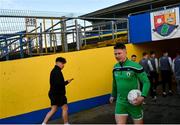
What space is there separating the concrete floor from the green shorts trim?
11.4 ft

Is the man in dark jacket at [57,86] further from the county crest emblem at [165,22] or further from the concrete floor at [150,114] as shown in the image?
the county crest emblem at [165,22]

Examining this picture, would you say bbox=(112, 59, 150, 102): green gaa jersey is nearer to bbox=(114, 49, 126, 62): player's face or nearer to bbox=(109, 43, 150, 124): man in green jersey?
bbox=(109, 43, 150, 124): man in green jersey

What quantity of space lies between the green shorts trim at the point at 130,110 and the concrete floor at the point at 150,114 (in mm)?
3464

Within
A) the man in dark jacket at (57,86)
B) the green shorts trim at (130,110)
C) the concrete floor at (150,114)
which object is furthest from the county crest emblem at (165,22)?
the green shorts trim at (130,110)

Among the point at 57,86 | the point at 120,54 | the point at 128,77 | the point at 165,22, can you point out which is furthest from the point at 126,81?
the point at 165,22

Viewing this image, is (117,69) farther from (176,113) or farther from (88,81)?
(88,81)

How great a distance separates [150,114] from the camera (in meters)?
11.2

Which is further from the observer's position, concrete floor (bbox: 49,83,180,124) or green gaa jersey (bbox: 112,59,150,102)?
concrete floor (bbox: 49,83,180,124)

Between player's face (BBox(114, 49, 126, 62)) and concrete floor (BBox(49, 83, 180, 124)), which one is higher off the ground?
player's face (BBox(114, 49, 126, 62))

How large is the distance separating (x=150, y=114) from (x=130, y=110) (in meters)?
4.69

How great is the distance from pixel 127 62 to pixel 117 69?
215 millimetres

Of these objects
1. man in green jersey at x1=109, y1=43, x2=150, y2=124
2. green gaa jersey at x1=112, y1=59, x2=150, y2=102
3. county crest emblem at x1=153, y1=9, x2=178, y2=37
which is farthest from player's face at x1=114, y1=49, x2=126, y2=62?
county crest emblem at x1=153, y1=9, x2=178, y2=37

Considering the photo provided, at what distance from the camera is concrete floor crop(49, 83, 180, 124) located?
34.2ft

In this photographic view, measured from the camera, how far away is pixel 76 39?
13.4 m
